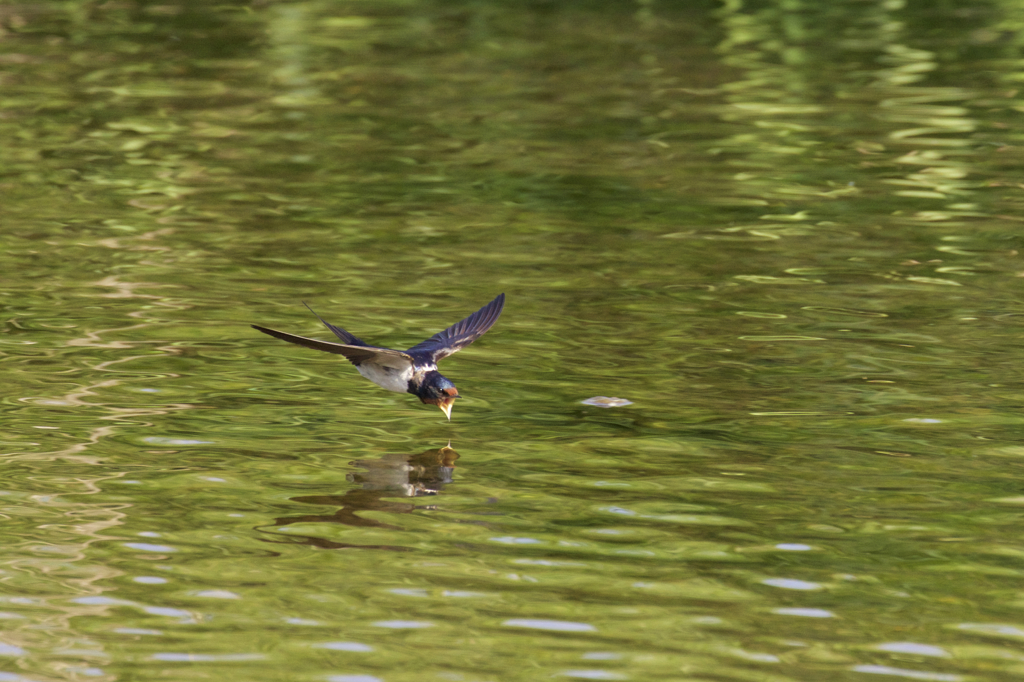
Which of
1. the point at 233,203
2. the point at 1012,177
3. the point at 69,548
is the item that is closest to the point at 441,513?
the point at 69,548

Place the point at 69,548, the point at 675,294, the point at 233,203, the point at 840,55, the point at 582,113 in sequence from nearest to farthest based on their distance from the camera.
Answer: the point at 69,548, the point at 675,294, the point at 233,203, the point at 582,113, the point at 840,55

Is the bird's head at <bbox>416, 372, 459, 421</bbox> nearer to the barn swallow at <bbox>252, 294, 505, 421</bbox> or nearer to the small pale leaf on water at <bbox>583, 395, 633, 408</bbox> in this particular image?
the barn swallow at <bbox>252, 294, 505, 421</bbox>

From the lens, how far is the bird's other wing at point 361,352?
6.03 meters

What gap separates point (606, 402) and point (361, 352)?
142cm

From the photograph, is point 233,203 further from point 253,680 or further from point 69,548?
point 253,680

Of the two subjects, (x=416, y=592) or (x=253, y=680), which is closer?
(x=253, y=680)

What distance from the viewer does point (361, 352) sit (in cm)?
648

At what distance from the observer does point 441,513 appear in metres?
5.97

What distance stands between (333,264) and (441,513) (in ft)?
13.5

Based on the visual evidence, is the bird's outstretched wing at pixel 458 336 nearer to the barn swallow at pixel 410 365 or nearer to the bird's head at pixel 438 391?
the barn swallow at pixel 410 365

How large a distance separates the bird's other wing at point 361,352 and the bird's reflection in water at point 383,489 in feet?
1.41

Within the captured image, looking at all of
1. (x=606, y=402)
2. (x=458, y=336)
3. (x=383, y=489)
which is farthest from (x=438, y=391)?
(x=606, y=402)

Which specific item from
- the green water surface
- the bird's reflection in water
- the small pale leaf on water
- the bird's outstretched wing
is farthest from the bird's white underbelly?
the small pale leaf on water

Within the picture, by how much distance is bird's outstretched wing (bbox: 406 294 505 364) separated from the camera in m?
7.05
